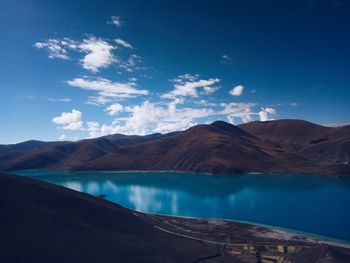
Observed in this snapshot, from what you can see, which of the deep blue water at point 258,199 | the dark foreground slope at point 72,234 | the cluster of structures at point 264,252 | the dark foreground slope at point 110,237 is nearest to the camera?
the dark foreground slope at point 72,234

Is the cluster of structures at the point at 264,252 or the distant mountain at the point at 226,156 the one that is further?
the distant mountain at the point at 226,156

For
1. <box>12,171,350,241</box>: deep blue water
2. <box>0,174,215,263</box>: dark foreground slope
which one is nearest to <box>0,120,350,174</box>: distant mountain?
<box>12,171,350,241</box>: deep blue water

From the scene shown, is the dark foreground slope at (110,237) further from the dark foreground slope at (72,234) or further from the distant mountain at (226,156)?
the distant mountain at (226,156)

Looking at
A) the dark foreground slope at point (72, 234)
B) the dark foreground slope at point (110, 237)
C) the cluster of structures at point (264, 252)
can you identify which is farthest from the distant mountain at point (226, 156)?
the dark foreground slope at point (72, 234)

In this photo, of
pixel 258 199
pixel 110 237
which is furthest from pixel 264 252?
pixel 258 199

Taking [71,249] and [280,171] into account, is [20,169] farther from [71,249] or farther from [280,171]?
[71,249]

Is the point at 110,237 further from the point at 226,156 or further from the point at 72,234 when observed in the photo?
the point at 226,156

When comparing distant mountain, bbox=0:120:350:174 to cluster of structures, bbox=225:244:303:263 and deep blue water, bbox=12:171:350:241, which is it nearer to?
deep blue water, bbox=12:171:350:241
